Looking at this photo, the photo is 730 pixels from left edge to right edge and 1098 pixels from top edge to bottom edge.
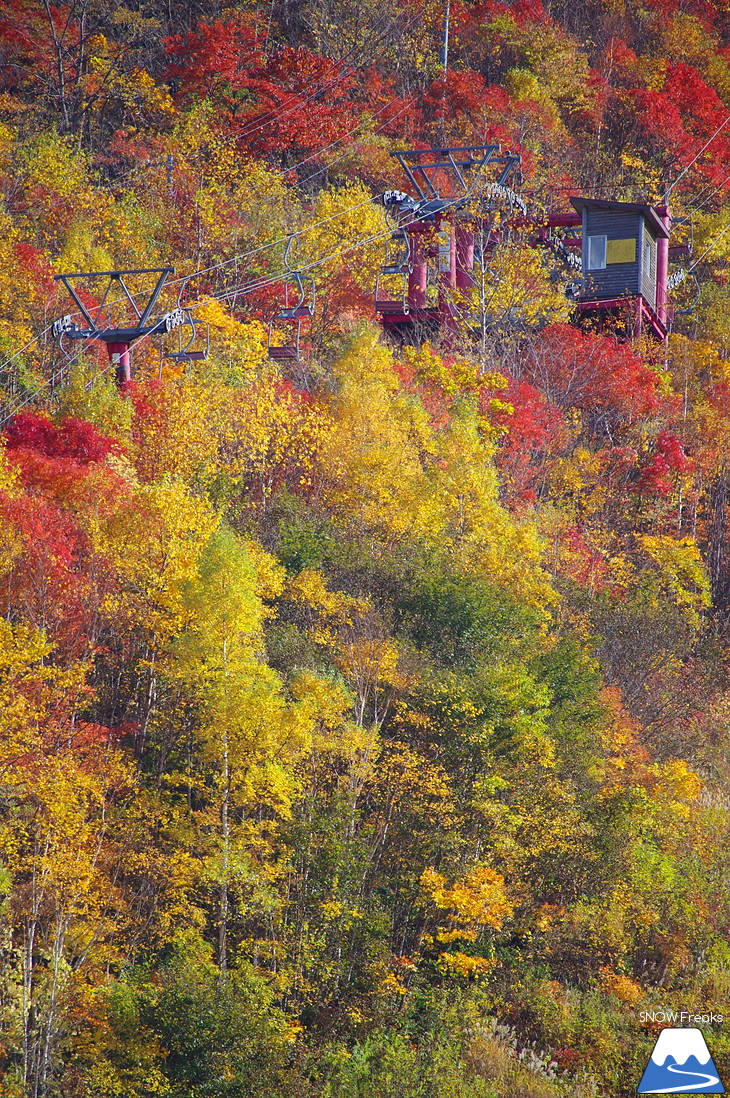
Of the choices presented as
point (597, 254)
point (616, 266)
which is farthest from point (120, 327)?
point (616, 266)

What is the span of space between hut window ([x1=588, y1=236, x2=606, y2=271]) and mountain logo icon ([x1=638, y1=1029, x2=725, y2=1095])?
3326 cm

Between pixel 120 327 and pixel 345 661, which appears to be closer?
pixel 345 661

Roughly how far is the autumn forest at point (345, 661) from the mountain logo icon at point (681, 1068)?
1.30 feet

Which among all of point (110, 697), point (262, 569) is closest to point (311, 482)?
point (262, 569)

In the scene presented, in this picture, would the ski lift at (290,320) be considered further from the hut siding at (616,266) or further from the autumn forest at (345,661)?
the hut siding at (616,266)

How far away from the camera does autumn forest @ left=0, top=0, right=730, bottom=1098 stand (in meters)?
24.5

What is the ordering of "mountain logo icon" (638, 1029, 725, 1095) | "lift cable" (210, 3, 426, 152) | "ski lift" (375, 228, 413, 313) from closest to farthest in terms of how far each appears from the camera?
"mountain logo icon" (638, 1029, 725, 1095), "ski lift" (375, 228, 413, 313), "lift cable" (210, 3, 426, 152)

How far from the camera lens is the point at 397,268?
135ft

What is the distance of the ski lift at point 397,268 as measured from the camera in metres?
41.6

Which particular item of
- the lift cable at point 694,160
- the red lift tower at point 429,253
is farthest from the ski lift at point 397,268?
the lift cable at point 694,160

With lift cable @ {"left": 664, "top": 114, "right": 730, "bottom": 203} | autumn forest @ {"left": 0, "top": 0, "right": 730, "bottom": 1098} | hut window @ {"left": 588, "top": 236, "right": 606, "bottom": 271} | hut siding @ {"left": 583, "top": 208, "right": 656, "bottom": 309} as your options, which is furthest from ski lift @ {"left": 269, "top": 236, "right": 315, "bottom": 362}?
lift cable @ {"left": 664, "top": 114, "right": 730, "bottom": 203}

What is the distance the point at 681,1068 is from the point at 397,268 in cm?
2479

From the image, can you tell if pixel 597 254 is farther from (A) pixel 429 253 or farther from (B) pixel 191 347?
(B) pixel 191 347

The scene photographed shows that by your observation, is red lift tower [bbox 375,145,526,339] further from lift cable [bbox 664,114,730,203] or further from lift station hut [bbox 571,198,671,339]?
lift cable [bbox 664,114,730,203]
